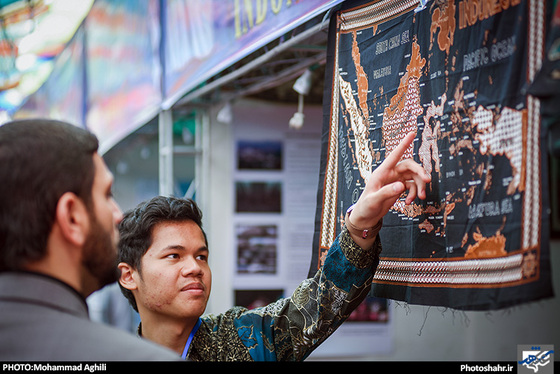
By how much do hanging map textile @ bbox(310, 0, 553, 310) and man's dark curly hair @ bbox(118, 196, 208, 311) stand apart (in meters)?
0.58

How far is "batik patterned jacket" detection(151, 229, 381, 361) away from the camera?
82.6 inches

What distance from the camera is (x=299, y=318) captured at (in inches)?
87.1

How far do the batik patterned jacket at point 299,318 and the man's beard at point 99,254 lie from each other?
2.68 feet

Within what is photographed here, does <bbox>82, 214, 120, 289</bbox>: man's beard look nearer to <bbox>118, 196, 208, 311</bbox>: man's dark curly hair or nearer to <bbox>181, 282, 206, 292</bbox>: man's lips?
<bbox>181, 282, 206, 292</bbox>: man's lips

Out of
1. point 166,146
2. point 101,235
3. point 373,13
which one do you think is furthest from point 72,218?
point 166,146

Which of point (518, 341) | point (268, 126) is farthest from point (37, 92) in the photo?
point (518, 341)

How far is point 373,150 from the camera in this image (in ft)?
7.80

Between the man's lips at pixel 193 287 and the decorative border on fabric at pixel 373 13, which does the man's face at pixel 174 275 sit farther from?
the decorative border on fabric at pixel 373 13

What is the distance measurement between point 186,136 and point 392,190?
6.06 meters

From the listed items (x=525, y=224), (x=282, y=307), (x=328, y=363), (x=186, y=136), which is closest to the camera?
(x=525, y=224)

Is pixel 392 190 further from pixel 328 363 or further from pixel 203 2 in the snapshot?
pixel 203 2

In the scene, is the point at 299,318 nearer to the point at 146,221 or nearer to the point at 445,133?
the point at 146,221

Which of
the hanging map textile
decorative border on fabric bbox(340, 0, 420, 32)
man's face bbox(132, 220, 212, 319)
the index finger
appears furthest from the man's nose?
decorative border on fabric bbox(340, 0, 420, 32)

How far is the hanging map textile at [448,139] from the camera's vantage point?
5.58 ft
